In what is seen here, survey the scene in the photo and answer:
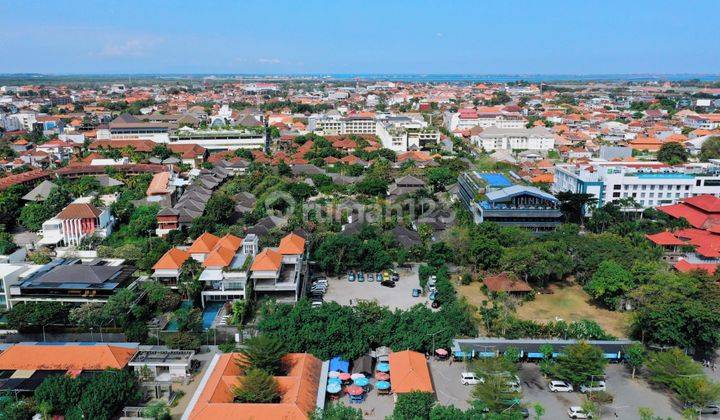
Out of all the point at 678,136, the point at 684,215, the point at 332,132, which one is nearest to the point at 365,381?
the point at 684,215

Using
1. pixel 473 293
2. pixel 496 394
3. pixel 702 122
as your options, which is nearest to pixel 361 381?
pixel 496 394

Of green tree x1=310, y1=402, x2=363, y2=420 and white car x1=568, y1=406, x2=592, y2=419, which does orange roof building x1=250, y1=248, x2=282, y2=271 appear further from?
white car x1=568, y1=406, x2=592, y2=419

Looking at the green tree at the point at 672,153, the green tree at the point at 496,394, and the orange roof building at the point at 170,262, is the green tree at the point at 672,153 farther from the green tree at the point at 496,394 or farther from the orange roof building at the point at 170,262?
the orange roof building at the point at 170,262

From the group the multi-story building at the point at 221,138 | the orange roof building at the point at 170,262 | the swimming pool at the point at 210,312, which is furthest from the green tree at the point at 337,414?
the multi-story building at the point at 221,138

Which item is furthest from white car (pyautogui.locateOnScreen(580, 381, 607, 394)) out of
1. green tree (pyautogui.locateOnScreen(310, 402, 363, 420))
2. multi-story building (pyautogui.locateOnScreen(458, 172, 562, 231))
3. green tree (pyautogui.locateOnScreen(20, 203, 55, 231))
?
green tree (pyautogui.locateOnScreen(20, 203, 55, 231))

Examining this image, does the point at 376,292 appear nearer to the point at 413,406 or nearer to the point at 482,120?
the point at 413,406

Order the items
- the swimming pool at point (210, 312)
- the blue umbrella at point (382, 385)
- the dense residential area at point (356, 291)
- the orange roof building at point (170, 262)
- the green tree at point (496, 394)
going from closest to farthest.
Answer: the green tree at point (496, 394), the dense residential area at point (356, 291), the blue umbrella at point (382, 385), the swimming pool at point (210, 312), the orange roof building at point (170, 262)
